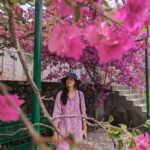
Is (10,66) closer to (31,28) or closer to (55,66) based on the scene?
(55,66)

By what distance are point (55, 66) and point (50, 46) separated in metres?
7.28

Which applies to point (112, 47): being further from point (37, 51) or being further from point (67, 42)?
point (37, 51)

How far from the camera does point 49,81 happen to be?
348 inches

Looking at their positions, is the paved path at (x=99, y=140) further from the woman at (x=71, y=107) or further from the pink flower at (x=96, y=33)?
the pink flower at (x=96, y=33)

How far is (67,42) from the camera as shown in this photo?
100 cm

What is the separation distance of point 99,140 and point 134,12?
7.91 meters

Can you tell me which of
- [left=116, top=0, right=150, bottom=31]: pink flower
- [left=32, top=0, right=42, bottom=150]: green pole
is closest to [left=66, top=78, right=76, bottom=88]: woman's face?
[left=32, top=0, right=42, bottom=150]: green pole

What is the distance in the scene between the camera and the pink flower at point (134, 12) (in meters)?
1.02

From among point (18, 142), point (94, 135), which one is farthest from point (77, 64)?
point (18, 142)

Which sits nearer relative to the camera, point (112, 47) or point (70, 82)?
point (112, 47)

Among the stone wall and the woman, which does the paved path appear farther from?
the woman

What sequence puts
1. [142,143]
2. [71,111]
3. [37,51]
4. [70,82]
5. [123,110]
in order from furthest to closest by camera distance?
[123,110], [70,82], [71,111], [37,51], [142,143]

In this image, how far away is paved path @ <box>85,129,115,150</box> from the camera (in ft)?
26.5

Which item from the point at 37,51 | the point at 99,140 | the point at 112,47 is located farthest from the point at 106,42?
the point at 99,140
